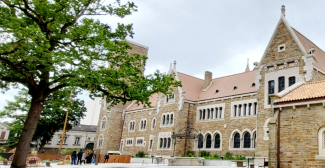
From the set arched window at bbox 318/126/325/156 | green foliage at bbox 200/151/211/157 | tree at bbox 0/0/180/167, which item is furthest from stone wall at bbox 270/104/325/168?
green foliage at bbox 200/151/211/157

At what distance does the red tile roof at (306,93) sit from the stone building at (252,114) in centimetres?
6

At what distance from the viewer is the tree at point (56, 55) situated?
13031 mm

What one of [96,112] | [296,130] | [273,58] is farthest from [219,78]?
[96,112]

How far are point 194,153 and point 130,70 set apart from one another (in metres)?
20.2

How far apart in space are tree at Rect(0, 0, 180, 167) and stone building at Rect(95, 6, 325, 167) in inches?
154

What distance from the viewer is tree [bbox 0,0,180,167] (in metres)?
13.0

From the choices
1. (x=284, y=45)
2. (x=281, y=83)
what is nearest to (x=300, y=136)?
(x=281, y=83)

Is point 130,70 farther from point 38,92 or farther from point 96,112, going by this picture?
point 96,112

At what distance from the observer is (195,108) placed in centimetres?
3516

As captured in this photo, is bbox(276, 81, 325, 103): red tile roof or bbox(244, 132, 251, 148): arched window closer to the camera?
bbox(276, 81, 325, 103): red tile roof

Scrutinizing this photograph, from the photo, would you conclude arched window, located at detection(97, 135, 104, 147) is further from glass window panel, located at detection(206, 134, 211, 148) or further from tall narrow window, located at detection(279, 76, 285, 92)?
tall narrow window, located at detection(279, 76, 285, 92)

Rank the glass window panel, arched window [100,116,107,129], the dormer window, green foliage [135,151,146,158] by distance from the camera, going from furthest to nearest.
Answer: arched window [100,116,107,129]
green foliage [135,151,146,158]
the glass window panel
the dormer window

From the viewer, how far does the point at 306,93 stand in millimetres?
15516

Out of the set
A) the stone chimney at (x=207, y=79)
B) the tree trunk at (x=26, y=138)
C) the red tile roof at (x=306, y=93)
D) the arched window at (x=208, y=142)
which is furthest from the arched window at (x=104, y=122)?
the red tile roof at (x=306, y=93)
